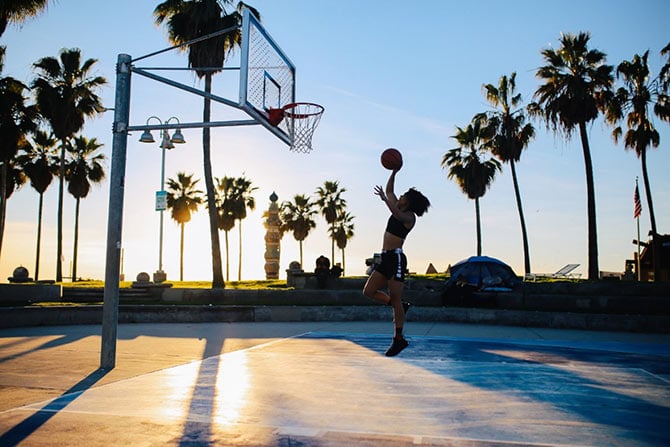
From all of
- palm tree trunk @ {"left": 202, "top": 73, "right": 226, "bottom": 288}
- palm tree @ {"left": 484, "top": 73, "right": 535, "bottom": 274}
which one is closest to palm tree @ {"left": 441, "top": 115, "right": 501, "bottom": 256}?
palm tree @ {"left": 484, "top": 73, "right": 535, "bottom": 274}

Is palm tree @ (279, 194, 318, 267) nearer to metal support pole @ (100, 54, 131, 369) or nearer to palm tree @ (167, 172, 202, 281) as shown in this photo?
palm tree @ (167, 172, 202, 281)

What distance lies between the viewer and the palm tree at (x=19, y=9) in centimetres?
1811

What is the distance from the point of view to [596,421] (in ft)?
15.3

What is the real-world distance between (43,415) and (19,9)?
18147 mm

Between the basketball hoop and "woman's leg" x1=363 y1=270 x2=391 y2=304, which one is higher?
the basketball hoop

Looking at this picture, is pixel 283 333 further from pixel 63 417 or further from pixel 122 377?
pixel 63 417

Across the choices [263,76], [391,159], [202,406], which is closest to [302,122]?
[263,76]

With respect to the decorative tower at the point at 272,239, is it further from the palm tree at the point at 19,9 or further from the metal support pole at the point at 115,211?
the metal support pole at the point at 115,211

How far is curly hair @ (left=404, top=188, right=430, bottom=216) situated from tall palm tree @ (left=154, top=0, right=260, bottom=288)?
1921 centimetres

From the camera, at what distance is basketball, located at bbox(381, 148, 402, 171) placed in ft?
24.9

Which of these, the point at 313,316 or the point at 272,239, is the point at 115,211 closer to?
the point at 313,316

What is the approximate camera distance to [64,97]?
34219mm

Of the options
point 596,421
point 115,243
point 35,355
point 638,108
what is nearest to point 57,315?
point 35,355

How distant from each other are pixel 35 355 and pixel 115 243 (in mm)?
2607
